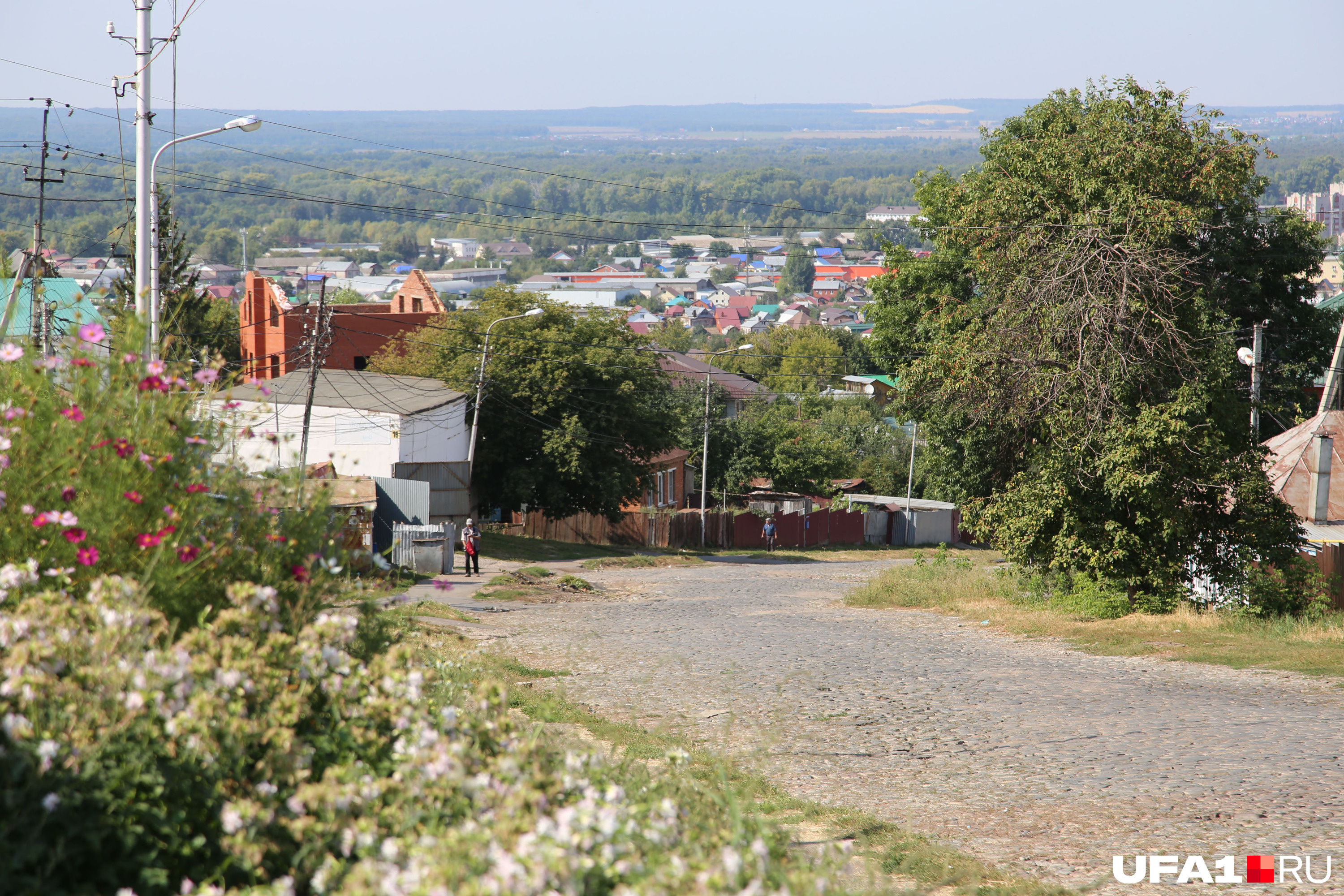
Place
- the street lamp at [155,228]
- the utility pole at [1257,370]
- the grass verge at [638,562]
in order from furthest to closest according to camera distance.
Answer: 1. the grass verge at [638,562]
2. the utility pole at [1257,370]
3. the street lamp at [155,228]

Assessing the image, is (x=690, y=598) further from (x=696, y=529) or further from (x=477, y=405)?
(x=696, y=529)

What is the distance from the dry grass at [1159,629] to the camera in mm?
14406

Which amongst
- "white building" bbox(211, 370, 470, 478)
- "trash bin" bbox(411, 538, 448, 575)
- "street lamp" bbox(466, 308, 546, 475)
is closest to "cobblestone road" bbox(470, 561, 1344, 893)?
"trash bin" bbox(411, 538, 448, 575)

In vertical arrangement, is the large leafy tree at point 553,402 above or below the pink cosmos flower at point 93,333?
below

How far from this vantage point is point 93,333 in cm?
512

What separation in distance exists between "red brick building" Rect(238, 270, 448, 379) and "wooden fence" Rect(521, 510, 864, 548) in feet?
41.3

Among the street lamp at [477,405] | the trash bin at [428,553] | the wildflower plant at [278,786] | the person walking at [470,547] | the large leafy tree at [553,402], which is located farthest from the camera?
the large leafy tree at [553,402]

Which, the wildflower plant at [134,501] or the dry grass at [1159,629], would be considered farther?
the dry grass at [1159,629]

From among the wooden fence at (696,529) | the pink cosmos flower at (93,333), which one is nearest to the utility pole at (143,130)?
A: the pink cosmos flower at (93,333)

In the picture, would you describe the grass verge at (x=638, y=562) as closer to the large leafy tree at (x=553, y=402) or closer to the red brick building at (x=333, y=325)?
the large leafy tree at (x=553, y=402)

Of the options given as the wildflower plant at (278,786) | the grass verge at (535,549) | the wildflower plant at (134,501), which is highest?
the wildflower plant at (134,501)

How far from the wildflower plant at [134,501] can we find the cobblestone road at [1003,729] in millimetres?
2535

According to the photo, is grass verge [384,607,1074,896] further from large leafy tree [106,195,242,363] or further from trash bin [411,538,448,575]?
large leafy tree [106,195,242,363]

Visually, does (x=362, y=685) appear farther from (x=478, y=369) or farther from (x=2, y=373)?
(x=478, y=369)
